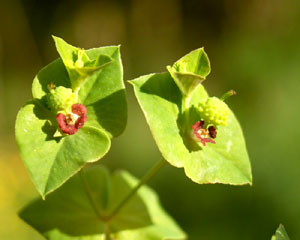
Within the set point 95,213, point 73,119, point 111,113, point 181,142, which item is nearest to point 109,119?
point 111,113

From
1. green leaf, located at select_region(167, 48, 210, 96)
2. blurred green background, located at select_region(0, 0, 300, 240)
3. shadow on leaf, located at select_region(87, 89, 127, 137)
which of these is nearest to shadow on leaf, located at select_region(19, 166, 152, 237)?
shadow on leaf, located at select_region(87, 89, 127, 137)

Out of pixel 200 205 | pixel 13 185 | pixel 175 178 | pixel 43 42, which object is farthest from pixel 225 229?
pixel 43 42

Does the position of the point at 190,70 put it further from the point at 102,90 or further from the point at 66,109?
the point at 66,109

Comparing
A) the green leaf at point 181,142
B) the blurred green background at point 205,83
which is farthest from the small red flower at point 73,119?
the blurred green background at point 205,83

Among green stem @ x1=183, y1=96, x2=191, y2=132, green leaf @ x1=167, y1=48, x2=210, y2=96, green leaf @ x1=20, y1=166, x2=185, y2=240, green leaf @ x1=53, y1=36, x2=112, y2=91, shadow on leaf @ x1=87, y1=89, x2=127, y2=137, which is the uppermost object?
green leaf @ x1=53, y1=36, x2=112, y2=91

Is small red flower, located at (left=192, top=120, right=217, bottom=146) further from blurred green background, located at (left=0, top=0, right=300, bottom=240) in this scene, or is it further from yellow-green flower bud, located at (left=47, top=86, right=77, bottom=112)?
blurred green background, located at (left=0, top=0, right=300, bottom=240)

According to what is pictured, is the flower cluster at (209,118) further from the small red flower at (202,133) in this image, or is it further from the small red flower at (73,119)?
the small red flower at (73,119)
